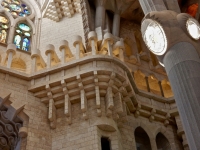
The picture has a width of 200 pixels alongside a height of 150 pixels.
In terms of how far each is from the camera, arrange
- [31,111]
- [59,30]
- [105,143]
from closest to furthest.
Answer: [105,143], [31,111], [59,30]

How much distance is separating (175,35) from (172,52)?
0.38 m

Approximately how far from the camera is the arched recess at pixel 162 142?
11.0 m

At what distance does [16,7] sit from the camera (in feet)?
49.5

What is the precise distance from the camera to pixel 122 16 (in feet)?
46.2

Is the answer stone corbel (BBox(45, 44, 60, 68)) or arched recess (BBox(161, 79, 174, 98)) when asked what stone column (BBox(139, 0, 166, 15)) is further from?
arched recess (BBox(161, 79, 174, 98))

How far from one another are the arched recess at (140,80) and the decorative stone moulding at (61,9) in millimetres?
3596

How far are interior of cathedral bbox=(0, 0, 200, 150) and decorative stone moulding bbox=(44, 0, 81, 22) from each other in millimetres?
1363

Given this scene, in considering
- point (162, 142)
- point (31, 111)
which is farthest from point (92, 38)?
point (162, 142)

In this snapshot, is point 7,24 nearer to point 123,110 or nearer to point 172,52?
point 123,110

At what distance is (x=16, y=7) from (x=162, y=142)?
328 inches

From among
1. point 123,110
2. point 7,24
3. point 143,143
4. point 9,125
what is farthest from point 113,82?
point 7,24

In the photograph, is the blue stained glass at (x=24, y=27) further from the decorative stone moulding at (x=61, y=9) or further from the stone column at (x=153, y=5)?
the stone column at (x=153, y=5)

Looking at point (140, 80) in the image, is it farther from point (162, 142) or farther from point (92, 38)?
point (92, 38)

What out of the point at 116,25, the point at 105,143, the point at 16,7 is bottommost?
the point at 105,143
